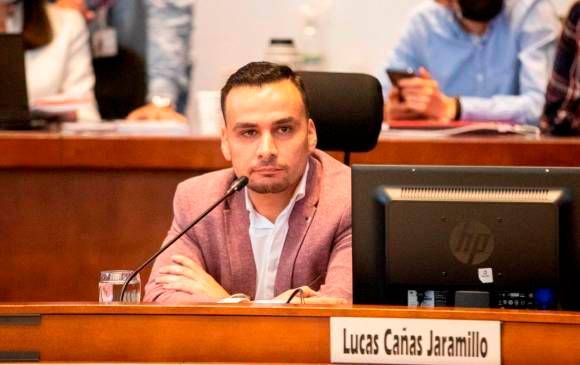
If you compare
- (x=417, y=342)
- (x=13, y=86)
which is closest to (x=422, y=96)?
(x=13, y=86)

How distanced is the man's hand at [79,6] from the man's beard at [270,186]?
311 centimetres

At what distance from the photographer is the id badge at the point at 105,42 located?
5578 millimetres

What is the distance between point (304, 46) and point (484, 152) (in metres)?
2.18

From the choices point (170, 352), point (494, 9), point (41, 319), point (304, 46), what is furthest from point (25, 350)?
point (304, 46)

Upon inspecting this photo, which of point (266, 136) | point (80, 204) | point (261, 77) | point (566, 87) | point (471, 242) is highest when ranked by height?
point (261, 77)

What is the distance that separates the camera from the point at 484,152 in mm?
3816

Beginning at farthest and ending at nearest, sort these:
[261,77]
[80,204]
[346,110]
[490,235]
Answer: [80,204], [346,110], [261,77], [490,235]

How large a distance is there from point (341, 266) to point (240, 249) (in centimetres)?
25

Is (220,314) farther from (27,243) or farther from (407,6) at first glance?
(407,6)

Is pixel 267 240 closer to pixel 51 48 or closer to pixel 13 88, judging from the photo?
pixel 13 88

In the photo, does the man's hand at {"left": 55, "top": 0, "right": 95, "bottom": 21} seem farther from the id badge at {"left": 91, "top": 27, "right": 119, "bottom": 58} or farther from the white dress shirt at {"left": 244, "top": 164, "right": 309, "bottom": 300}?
the white dress shirt at {"left": 244, "top": 164, "right": 309, "bottom": 300}

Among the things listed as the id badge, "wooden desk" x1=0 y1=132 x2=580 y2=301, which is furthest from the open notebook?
the id badge

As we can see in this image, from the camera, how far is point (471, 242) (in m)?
2.20

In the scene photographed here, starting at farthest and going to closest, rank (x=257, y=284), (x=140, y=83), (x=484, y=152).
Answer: (x=140, y=83)
(x=484, y=152)
(x=257, y=284)
